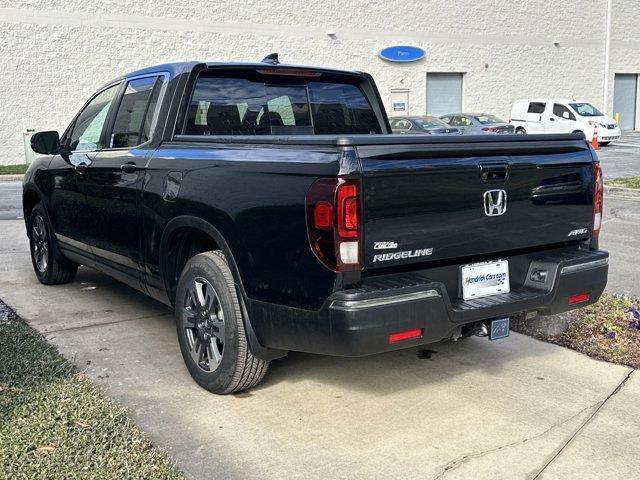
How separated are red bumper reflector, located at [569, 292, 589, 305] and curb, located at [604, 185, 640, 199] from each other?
10.3m

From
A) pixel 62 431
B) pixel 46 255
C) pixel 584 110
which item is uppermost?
pixel 584 110

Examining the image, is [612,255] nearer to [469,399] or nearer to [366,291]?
[469,399]

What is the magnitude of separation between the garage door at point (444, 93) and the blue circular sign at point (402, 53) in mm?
1484

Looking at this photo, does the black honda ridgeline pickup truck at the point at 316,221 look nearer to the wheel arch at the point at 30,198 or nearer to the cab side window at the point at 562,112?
the wheel arch at the point at 30,198

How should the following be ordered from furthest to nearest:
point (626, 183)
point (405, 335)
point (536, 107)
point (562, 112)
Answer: point (536, 107)
point (562, 112)
point (626, 183)
point (405, 335)

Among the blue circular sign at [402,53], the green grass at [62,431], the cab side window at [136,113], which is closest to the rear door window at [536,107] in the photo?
the blue circular sign at [402,53]

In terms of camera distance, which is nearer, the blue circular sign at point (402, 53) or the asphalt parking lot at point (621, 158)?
the asphalt parking lot at point (621, 158)

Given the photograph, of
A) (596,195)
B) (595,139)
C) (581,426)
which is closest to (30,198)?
(596,195)

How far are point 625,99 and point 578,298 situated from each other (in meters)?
39.2

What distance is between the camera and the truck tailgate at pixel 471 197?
3.39 m

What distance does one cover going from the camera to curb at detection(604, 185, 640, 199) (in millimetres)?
13654

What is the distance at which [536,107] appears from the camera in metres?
29.7

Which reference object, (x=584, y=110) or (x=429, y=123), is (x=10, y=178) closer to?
(x=429, y=123)

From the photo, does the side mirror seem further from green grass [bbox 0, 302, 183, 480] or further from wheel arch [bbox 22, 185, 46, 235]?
green grass [bbox 0, 302, 183, 480]
